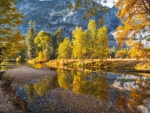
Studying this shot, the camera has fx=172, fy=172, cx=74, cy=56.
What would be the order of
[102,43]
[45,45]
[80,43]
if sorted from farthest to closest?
[45,45] → [102,43] → [80,43]

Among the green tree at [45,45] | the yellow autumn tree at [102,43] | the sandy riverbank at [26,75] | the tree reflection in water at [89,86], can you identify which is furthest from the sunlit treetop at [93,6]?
the green tree at [45,45]

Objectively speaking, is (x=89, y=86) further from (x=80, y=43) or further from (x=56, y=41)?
(x=56, y=41)

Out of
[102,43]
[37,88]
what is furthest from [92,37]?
[37,88]

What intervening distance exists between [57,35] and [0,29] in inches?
3099

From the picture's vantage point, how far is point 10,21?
2259cm

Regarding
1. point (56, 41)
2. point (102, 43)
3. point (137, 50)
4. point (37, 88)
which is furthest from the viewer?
point (56, 41)

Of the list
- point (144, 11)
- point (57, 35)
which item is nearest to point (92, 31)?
point (57, 35)

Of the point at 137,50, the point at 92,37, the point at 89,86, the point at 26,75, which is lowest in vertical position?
the point at 89,86

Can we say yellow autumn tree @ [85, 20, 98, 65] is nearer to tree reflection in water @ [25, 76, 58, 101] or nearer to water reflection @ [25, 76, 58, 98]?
water reflection @ [25, 76, 58, 98]

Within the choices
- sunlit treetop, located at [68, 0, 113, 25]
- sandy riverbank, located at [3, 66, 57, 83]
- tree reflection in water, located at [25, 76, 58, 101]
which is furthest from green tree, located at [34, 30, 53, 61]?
sunlit treetop, located at [68, 0, 113, 25]

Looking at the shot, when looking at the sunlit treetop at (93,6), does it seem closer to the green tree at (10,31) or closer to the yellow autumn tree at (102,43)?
the green tree at (10,31)

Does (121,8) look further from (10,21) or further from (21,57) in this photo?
(21,57)

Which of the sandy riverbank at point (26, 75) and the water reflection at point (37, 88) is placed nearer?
the water reflection at point (37, 88)

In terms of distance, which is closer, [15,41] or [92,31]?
[15,41]
